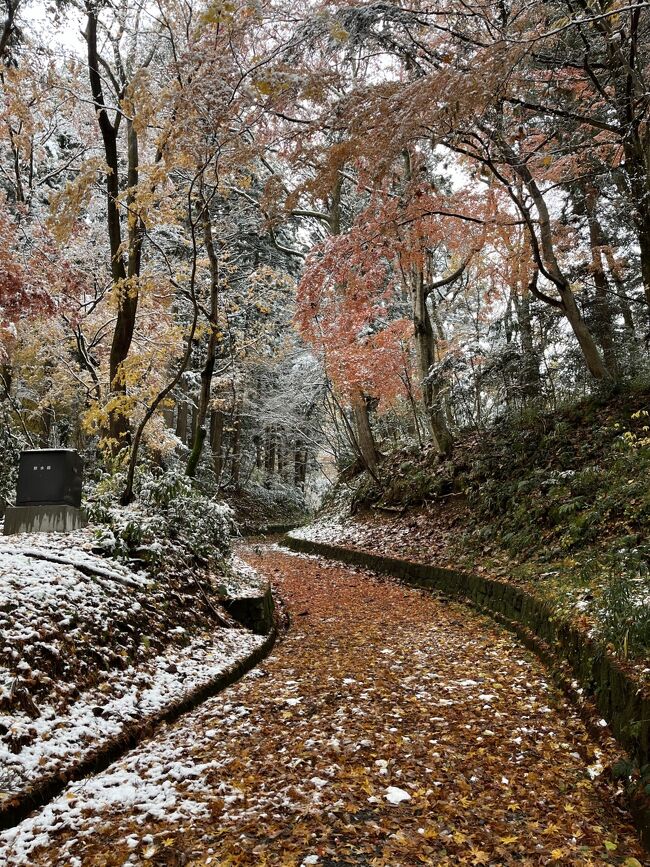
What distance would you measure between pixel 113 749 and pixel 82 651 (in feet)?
3.04

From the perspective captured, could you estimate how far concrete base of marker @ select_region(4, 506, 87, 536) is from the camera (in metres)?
6.72

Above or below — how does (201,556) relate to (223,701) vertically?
above

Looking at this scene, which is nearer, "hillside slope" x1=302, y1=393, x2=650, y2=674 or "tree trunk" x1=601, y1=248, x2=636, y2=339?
"hillside slope" x1=302, y1=393, x2=650, y2=674

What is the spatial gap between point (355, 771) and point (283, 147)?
7824mm

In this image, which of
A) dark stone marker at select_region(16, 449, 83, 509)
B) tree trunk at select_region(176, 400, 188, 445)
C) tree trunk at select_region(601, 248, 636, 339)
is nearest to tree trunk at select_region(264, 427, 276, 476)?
tree trunk at select_region(176, 400, 188, 445)

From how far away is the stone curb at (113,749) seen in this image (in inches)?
109

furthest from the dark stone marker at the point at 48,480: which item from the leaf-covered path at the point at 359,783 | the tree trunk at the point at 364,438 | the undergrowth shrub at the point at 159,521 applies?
the tree trunk at the point at 364,438

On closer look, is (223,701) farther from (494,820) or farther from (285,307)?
(285,307)

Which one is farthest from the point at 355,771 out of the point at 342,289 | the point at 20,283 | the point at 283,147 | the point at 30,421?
the point at 30,421

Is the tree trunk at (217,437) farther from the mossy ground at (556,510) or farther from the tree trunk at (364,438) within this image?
the mossy ground at (556,510)

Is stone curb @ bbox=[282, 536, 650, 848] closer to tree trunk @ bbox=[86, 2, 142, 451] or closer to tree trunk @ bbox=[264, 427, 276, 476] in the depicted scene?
tree trunk @ bbox=[86, 2, 142, 451]

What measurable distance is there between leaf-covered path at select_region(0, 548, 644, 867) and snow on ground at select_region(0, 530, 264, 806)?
0.28 meters

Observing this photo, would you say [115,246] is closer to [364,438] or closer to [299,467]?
[364,438]

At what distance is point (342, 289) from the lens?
13.7 meters
